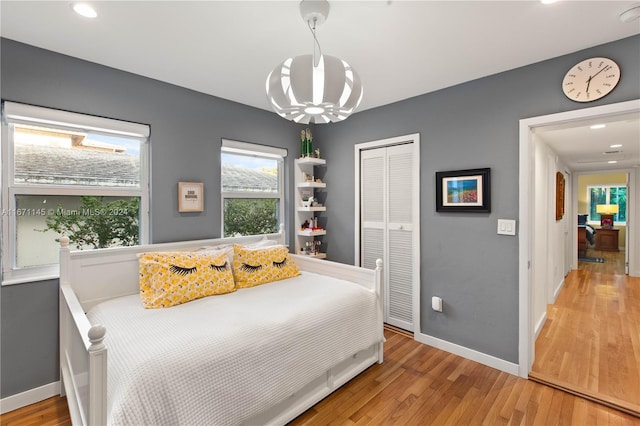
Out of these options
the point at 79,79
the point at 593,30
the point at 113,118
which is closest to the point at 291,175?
the point at 113,118

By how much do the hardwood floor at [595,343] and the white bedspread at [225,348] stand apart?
1596 millimetres

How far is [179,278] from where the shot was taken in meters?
2.16

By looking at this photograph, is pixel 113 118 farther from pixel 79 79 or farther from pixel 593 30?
pixel 593 30

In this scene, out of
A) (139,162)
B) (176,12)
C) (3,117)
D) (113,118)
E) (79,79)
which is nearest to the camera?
(176,12)

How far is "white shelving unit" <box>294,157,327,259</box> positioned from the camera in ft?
Answer: 12.0

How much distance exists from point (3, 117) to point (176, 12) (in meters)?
1.43

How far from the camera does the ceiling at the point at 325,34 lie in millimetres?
1667

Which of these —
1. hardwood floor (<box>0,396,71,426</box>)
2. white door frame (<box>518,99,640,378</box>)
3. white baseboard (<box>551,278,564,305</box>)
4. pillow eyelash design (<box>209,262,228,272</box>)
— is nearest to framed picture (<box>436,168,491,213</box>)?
white door frame (<box>518,99,640,378</box>)

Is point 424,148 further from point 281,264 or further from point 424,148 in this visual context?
point 281,264

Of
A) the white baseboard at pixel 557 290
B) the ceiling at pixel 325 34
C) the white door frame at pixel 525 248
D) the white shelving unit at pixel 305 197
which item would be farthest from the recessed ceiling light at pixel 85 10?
the white baseboard at pixel 557 290

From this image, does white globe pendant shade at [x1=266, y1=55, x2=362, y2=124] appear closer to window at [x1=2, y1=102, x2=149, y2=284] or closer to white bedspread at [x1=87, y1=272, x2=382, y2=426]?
white bedspread at [x1=87, y1=272, x2=382, y2=426]

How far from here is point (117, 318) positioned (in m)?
1.84

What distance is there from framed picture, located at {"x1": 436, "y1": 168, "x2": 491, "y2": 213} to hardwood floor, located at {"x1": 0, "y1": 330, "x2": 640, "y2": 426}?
4.58ft

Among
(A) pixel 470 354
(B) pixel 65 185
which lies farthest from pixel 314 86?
(A) pixel 470 354
